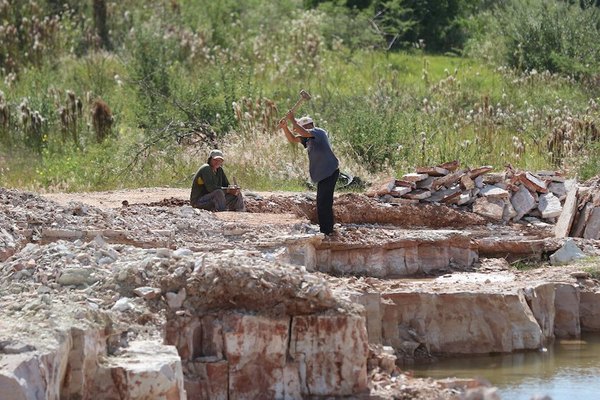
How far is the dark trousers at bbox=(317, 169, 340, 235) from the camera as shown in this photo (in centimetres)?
1529

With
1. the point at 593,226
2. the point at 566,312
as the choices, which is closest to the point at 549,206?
the point at 593,226

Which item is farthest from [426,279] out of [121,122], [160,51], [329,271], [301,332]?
[160,51]

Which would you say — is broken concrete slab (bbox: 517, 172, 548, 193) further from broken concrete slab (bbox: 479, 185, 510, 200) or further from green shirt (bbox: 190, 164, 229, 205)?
green shirt (bbox: 190, 164, 229, 205)

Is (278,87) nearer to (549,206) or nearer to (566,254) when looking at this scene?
(549,206)

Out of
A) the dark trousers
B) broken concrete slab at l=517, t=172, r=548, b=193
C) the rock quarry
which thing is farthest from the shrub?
the dark trousers

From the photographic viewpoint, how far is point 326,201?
50.6 ft

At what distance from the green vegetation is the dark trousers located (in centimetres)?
471

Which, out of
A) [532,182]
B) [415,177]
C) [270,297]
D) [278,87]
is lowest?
[532,182]

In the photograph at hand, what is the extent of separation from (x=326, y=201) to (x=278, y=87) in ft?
32.8

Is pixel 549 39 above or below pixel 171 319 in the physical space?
above

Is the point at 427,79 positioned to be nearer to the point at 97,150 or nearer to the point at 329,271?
the point at 97,150

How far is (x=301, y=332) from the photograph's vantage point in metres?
10.6

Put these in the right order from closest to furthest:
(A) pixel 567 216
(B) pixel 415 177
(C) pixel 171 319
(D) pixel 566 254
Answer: (C) pixel 171 319 < (D) pixel 566 254 < (A) pixel 567 216 < (B) pixel 415 177

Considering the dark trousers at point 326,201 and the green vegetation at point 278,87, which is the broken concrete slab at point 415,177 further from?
the dark trousers at point 326,201
